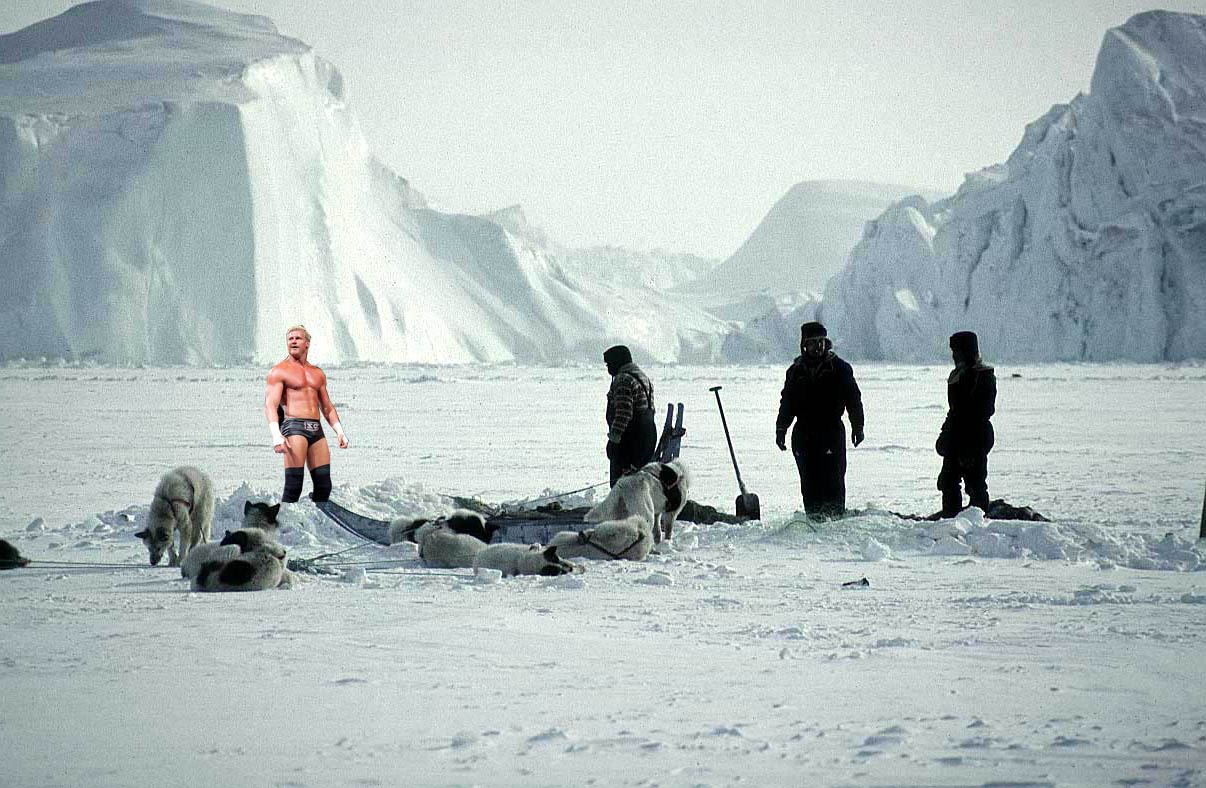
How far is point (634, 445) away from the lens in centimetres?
902

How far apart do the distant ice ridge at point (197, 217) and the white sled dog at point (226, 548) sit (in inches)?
2912

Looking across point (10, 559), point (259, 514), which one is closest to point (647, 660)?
point (259, 514)

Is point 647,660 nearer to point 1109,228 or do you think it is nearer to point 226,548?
point 226,548

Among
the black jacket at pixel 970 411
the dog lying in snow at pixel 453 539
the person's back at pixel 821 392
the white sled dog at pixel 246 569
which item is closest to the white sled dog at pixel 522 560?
the dog lying in snow at pixel 453 539

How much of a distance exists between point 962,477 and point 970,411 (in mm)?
575

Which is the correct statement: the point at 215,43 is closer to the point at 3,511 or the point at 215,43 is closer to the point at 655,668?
the point at 3,511

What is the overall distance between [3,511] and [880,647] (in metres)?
7.97

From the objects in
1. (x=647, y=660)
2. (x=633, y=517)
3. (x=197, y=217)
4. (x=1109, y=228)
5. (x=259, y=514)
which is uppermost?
(x=197, y=217)

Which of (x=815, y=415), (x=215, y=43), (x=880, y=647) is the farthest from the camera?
(x=215, y=43)

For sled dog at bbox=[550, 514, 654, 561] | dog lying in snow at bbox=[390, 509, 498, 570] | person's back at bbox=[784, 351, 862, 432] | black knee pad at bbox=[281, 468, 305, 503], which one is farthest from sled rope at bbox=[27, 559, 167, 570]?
person's back at bbox=[784, 351, 862, 432]

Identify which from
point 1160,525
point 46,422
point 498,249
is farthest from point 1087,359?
point 498,249

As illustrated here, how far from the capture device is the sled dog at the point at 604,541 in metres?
7.68

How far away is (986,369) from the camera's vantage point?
8.87 meters

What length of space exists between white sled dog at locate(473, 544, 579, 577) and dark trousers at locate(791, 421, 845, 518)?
2.28 meters
